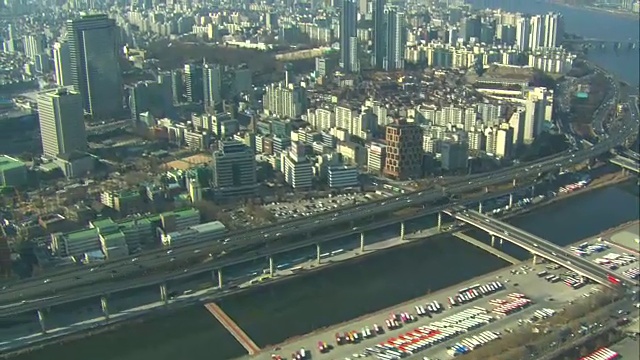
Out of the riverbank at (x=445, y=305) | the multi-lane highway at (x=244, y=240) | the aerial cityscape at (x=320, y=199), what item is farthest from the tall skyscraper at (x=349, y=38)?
the riverbank at (x=445, y=305)

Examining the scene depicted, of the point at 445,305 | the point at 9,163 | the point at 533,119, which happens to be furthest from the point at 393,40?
the point at 445,305

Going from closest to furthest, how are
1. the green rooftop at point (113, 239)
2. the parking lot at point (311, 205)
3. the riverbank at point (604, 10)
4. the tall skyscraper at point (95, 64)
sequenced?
the green rooftop at point (113, 239) → the parking lot at point (311, 205) → the tall skyscraper at point (95, 64) → the riverbank at point (604, 10)

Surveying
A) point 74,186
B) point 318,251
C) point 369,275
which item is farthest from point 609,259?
point 74,186

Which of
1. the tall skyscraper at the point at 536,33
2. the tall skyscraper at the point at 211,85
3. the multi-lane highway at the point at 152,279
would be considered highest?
the tall skyscraper at the point at 536,33

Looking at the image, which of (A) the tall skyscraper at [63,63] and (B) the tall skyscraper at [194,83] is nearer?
(A) the tall skyscraper at [63,63]

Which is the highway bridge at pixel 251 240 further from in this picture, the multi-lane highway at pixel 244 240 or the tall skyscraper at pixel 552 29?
the tall skyscraper at pixel 552 29

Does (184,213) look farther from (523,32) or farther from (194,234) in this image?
(523,32)

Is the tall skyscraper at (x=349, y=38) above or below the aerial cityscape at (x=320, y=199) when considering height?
above

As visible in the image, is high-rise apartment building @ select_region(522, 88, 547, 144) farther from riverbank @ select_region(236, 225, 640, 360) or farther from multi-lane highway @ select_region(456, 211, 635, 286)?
riverbank @ select_region(236, 225, 640, 360)
